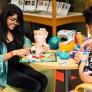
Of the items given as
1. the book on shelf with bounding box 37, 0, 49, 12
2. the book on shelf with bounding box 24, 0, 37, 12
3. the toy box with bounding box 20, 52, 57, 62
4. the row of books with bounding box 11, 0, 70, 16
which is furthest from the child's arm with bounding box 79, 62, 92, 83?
the book on shelf with bounding box 24, 0, 37, 12

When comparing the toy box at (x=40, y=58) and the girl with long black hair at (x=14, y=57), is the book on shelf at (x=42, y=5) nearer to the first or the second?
the girl with long black hair at (x=14, y=57)

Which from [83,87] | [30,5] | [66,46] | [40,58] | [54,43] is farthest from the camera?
[30,5]

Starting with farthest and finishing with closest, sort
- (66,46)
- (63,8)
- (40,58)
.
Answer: (63,8)
(66,46)
(40,58)

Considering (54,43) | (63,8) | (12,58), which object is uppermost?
→ (63,8)

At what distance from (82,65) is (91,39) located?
0.49m

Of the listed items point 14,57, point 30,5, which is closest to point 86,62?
point 14,57

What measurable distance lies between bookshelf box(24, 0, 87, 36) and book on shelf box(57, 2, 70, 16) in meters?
0.06

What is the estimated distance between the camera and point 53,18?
3.18m

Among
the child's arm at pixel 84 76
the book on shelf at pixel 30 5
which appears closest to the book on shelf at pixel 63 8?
the book on shelf at pixel 30 5

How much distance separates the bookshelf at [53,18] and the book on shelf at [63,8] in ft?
0.21

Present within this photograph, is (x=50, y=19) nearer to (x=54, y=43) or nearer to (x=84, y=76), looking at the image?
(x=54, y=43)

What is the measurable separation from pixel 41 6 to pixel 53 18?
39 cm

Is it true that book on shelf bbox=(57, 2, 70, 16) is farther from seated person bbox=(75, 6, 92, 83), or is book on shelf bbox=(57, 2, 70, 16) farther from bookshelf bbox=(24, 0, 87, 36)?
seated person bbox=(75, 6, 92, 83)

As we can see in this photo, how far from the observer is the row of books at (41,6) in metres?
3.33
